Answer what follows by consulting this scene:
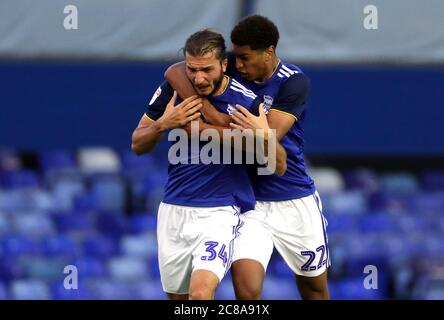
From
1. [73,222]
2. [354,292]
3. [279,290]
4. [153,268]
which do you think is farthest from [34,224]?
[354,292]

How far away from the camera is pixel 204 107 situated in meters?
7.38

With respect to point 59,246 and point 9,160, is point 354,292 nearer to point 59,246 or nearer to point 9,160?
point 59,246

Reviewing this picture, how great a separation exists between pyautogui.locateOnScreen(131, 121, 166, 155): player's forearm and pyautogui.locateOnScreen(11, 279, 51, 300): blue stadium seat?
5.59 m

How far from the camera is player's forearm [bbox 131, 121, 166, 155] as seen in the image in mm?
7297

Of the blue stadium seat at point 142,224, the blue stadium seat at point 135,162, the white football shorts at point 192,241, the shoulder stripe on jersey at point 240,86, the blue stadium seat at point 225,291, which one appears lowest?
the blue stadium seat at point 225,291

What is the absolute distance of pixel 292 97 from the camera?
7.63 metres

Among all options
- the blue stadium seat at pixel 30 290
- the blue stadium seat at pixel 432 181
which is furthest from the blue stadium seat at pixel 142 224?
the blue stadium seat at pixel 432 181

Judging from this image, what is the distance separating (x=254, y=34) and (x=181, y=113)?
64cm

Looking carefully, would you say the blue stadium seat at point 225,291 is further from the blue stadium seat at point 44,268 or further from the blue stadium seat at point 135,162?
the blue stadium seat at point 135,162

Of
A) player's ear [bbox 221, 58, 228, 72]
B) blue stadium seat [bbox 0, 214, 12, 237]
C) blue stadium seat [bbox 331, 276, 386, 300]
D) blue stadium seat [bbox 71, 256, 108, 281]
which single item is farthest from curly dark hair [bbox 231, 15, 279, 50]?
blue stadium seat [bbox 0, 214, 12, 237]

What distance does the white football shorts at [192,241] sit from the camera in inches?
290

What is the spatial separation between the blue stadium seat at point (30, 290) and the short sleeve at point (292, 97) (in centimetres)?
571
